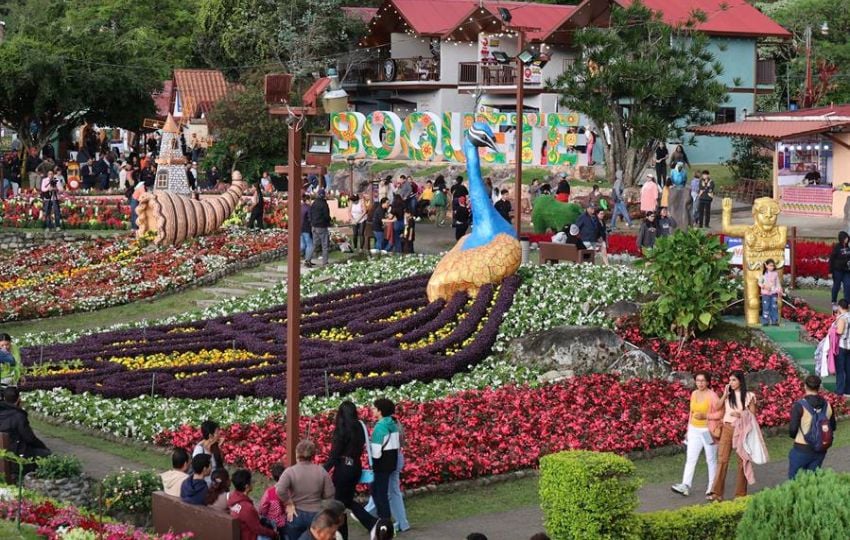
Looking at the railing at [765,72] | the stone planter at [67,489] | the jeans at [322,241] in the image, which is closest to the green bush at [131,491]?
the stone planter at [67,489]

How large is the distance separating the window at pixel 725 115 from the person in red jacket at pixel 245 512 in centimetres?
4495

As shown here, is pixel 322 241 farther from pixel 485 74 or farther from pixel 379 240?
pixel 485 74

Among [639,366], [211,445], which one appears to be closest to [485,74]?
[639,366]

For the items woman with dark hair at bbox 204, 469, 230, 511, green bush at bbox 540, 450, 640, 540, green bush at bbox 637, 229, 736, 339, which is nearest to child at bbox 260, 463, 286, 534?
woman with dark hair at bbox 204, 469, 230, 511

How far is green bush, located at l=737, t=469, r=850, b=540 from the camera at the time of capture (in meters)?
13.0

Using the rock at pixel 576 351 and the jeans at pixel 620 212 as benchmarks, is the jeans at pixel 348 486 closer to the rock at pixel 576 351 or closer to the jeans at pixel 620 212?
the rock at pixel 576 351

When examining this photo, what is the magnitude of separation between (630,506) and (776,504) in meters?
1.84

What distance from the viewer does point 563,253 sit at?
3020 centimetres

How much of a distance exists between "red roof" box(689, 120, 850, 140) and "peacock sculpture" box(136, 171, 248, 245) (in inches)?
539

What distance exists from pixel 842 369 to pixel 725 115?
35675 millimetres

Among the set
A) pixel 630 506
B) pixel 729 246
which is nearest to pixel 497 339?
pixel 729 246

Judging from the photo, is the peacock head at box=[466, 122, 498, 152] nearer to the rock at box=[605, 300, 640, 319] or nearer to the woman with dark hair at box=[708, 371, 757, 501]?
the rock at box=[605, 300, 640, 319]

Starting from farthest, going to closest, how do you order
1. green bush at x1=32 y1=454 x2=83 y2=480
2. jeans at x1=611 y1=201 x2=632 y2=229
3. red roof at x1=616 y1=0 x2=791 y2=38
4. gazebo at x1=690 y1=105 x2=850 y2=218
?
red roof at x1=616 y1=0 x2=791 y2=38 → gazebo at x1=690 y1=105 x2=850 y2=218 → jeans at x1=611 y1=201 x2=632 y2=229 → green bush at x1=32 y1=454 x2=83 y2=480

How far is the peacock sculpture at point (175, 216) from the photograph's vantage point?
1485 inches
